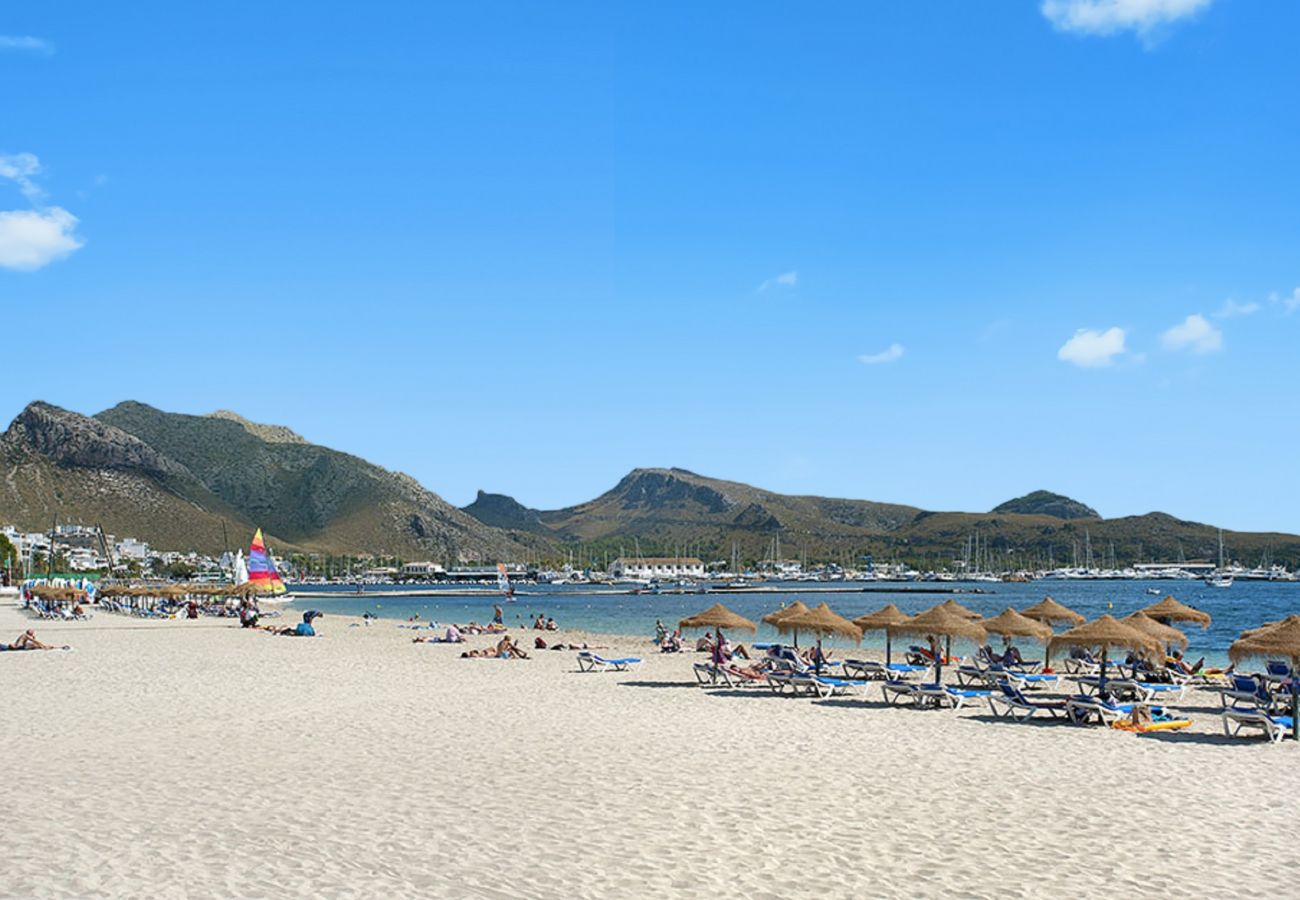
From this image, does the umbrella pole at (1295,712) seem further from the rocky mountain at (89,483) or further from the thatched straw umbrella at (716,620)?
the rocky mountain at (89,483)

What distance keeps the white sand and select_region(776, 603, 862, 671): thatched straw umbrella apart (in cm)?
322

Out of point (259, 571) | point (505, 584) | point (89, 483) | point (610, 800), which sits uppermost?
point (89, 483)

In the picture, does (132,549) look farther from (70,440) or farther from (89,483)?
(70,440)

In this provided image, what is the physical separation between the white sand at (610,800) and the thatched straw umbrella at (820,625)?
127 inches

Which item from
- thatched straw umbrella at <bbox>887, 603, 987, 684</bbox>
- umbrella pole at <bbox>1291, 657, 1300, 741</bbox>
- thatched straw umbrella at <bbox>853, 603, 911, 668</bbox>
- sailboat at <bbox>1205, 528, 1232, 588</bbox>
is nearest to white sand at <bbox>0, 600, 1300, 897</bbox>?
umbrella pole at <bbox>1291, 657, 1300, 741</bbox>

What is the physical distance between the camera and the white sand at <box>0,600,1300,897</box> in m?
7.82

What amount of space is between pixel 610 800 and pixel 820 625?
501 inches

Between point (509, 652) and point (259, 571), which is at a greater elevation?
point (259, 571)

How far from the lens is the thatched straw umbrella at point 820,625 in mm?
22438

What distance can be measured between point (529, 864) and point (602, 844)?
83 centimetres

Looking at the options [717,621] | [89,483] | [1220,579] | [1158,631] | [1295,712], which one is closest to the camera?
[1295,712]

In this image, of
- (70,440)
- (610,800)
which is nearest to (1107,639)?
(610,800)

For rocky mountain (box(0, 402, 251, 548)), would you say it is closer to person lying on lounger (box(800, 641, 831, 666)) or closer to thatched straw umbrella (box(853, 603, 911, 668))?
person lying on lounger (box(800, 641, 831, 666))

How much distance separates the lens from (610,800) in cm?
1046
